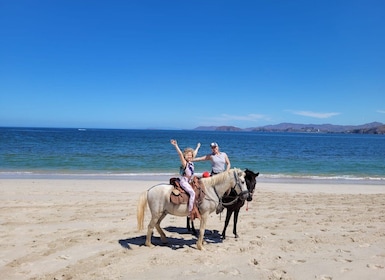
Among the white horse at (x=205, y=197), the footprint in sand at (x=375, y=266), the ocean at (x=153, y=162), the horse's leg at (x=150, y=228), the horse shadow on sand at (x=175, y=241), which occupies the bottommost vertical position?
the ocean at (x=153, y=162)

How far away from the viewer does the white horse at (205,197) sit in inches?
218

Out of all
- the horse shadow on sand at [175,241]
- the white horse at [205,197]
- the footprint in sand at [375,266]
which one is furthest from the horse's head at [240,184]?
the footprint in sand at [375,266]

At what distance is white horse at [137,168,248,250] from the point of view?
218 inches

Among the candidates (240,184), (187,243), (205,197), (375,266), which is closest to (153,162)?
(187,243)

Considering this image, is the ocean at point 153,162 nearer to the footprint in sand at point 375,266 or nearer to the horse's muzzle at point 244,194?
the horse's muzzle at point 244,194

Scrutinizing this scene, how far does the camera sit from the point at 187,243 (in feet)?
19.9

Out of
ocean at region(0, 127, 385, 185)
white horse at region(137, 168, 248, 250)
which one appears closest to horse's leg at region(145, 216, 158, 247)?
white horse at region(137, 168, 248, 250)

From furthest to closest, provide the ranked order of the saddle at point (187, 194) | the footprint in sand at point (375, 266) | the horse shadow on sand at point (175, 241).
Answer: the horse shadow on sand at point (175, 241)
the saddle at point (187, 194)
the footprint in sand at point (375, 266)

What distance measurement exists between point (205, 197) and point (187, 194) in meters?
0.37

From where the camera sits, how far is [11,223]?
7008mm

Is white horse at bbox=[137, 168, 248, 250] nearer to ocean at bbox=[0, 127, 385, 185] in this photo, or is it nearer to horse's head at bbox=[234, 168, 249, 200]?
horse's head at bbox=[234, 168, 249, 200]

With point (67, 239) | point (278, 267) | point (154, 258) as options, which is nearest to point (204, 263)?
point (154, 258)

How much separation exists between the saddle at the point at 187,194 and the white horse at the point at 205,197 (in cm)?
8

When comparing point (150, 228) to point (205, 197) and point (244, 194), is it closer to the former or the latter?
point (205, 197)
